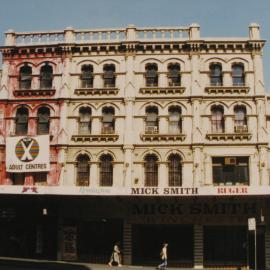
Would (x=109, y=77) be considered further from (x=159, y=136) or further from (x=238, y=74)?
(x=238, y=74)

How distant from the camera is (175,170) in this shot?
30.6 m

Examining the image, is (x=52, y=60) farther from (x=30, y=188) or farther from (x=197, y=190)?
(x=197, y=190)

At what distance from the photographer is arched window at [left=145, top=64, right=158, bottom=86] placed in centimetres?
3216

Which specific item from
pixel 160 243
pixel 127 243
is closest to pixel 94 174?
pixel 127 243

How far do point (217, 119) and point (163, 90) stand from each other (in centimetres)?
438

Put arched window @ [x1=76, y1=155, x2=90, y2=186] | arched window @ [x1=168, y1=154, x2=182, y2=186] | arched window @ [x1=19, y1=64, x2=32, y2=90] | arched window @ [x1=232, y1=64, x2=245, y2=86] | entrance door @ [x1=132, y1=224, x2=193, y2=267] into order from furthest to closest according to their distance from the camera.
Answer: arched window @ [x1=19, y1=64, x2=32, y2=90] < arched window @ [x1=232, y1=64, x2=245, y2=86] < arched window @ [x1=76, y1=155, x2=90, y2=186] < arched window @ [x1=168, y1=154, x2=182, y2=186] < entrance door @ [x1=132, y1=224, x2=193, y2=267]

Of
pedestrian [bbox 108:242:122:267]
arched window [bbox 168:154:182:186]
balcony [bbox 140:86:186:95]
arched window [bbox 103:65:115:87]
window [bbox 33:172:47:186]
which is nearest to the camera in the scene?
pedestrian [bbox 108:242:122:267]

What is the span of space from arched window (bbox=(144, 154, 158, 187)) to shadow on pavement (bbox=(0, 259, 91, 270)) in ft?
24.1

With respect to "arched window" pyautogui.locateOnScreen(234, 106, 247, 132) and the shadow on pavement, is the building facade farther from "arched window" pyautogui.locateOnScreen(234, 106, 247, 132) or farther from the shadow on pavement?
the shadow on pavement

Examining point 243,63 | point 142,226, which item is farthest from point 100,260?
point 243,63

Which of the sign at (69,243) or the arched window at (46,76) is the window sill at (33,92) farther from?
the sign at (69,243)

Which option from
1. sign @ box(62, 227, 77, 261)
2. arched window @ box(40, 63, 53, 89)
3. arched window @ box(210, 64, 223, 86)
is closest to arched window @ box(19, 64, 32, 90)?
arched window @ box(40, 63, 53, 89)

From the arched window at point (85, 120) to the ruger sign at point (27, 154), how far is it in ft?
8.52

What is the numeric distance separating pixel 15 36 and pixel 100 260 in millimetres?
17760
